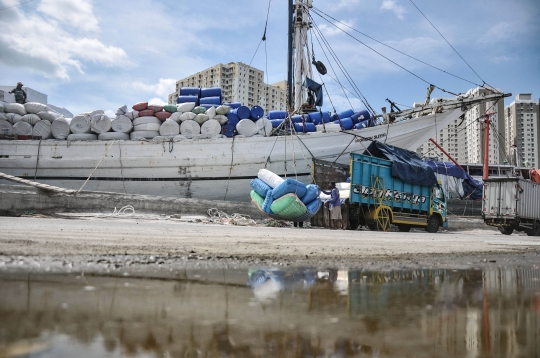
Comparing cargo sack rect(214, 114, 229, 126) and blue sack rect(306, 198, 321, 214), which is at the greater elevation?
cargo sack rect(214, 114, 229, 126)

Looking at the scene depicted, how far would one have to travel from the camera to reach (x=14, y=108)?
19.5m

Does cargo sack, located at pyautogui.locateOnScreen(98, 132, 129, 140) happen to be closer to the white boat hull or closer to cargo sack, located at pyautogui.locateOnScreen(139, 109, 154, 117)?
the white boat hull

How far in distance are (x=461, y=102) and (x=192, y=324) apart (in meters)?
20.7

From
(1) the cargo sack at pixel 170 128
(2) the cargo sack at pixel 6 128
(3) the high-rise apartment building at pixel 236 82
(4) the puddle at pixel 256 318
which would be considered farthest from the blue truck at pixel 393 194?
(3) the high-rise apartment building at pixel 236 82

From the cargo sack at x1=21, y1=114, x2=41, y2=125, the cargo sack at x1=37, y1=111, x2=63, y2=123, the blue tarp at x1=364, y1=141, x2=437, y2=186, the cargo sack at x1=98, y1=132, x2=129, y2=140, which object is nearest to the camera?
the blue tarp at x1=364, y1=141, x2=437, y2=186

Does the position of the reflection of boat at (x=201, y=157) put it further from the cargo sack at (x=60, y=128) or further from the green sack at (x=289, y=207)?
the green sack at (x=289, y=207)

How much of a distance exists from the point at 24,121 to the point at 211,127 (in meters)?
9.87

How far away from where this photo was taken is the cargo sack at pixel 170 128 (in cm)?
1880

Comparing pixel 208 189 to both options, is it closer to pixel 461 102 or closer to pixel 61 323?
pixel 461 102

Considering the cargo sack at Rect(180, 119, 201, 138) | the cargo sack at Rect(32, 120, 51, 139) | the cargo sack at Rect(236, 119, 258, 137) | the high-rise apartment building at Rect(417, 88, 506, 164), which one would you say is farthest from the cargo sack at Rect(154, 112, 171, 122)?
the high-rise apartment building at Rect(417, 88, 506, 164)

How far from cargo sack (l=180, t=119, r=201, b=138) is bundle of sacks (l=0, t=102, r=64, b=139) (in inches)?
275

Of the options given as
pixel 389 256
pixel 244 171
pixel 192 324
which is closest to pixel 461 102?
pixel 244 171

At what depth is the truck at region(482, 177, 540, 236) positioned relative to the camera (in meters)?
16.8

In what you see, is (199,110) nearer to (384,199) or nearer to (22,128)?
(22,128)
